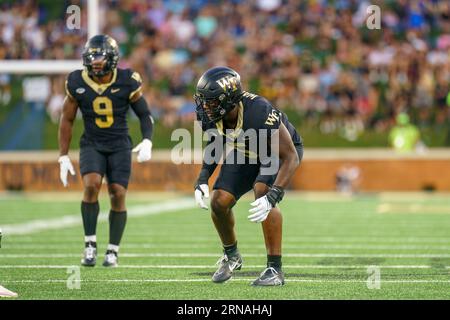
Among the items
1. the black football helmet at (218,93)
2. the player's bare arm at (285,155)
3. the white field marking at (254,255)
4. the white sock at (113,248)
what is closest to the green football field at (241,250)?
the white field marking at (254,255)

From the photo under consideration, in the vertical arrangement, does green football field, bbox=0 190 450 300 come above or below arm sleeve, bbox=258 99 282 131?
below

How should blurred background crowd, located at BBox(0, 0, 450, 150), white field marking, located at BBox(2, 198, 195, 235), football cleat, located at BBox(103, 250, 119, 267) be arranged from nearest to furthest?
football cleat, located at BBox(103, 250, 119, 267)
white field marking, located at BBox(2, 198, 195, 235)
blurred background crowd, located at BBox(0, 0, 450, 150)

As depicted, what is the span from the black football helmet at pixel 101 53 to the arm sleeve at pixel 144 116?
392 millimetres

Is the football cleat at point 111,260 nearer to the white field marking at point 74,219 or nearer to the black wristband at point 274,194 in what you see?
the black wristband at point 274,194

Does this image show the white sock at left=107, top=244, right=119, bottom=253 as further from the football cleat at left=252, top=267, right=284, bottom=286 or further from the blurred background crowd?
the blurred background crowd

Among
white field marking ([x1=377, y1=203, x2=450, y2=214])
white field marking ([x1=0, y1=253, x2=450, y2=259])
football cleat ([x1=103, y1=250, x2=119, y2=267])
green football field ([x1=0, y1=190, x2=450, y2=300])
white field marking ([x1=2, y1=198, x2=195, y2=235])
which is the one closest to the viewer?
green football field ([x1=0, y1=190, x2=450, y2=300])

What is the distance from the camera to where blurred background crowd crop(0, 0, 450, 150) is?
59.9 ft

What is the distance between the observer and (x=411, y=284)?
6.50 m

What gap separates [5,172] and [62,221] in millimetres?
6295

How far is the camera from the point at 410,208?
14.1 metres

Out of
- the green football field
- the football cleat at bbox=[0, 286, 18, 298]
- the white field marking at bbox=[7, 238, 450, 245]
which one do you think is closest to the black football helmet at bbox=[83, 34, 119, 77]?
the green football field

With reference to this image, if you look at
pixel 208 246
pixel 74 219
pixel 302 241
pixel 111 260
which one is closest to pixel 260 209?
pixel 111 260

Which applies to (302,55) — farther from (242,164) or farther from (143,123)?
(242,164)

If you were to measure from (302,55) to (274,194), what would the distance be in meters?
13.4
